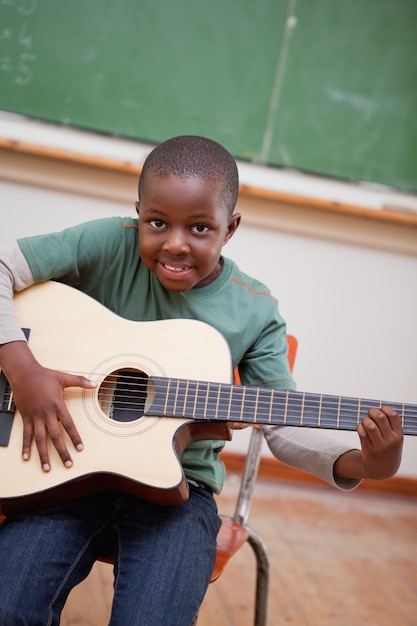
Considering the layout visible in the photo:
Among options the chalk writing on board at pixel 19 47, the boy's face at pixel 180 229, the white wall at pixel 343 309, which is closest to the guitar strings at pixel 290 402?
the boy's face at pixel 180 229

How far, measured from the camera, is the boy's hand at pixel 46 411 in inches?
48.1

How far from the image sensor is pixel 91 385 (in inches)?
49.9

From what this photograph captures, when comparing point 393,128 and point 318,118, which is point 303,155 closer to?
point 318,118

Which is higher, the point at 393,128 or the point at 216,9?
the point at 216,9

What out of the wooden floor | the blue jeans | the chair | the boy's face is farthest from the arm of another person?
the wooden floor

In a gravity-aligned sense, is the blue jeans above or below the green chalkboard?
below

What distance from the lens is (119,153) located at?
8.36ft

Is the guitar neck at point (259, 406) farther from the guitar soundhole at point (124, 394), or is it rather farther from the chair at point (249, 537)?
the chair at point (249, 537)

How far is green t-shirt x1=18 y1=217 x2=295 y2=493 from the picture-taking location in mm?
1403

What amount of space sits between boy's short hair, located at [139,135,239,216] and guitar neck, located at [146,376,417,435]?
0.37 metres

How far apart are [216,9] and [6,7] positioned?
720 mm

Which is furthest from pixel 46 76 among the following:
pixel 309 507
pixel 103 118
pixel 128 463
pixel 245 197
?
pixel 309 507

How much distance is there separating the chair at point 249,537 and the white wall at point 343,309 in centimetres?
108

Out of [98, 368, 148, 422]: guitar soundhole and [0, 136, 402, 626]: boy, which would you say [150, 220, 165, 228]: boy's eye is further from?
[98, 368, 148, 422]: guitar soundhole
